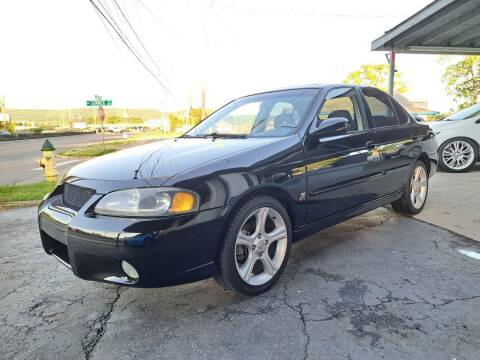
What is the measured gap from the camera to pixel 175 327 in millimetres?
2191

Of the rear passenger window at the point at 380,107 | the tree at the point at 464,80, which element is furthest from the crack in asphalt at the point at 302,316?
the tree at the point at 464,80

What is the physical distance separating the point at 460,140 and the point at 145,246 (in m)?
7.35

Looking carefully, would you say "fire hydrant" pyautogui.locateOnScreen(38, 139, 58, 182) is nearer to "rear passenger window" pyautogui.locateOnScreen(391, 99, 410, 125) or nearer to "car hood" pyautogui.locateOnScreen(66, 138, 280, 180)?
"car hood" pyautogui.locateOnScreen(66, 138, 280, 180)

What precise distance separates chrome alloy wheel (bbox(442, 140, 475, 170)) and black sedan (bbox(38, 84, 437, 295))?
14.5 feet

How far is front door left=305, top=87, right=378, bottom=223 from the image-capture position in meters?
2.86

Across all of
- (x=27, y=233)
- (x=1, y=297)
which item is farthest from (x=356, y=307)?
(x=27, y=233)

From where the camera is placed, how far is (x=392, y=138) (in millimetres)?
3736

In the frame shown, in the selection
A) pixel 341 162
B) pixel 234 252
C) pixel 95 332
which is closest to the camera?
pixel 95 332

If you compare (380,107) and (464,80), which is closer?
(380,107)

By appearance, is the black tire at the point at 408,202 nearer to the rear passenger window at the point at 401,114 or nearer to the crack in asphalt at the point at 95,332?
the rear passenger window at the point at 401,114

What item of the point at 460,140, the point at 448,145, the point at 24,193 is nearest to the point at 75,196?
the point at 24,193

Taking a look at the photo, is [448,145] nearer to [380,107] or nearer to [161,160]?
[380,107]

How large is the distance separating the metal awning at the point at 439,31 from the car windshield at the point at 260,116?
6.90 metres

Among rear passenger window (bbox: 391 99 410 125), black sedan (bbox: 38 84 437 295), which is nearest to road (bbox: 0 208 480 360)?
black sedan (bbox: 38 84 437 295)
